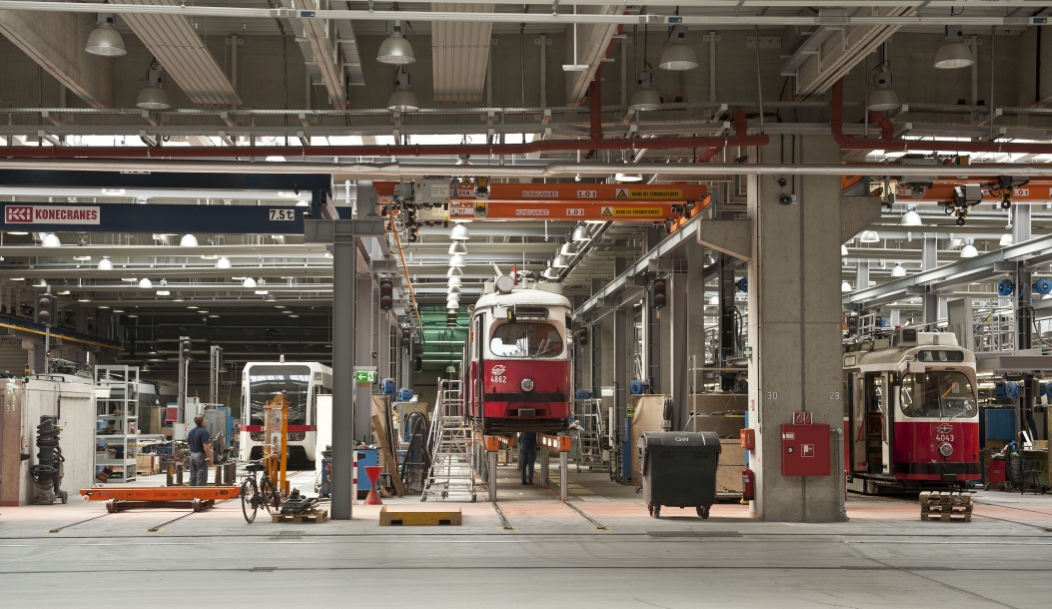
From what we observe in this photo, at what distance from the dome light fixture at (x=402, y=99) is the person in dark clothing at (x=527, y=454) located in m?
12.0

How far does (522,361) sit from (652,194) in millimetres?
4496

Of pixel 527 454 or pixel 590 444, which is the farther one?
pixel 590 444

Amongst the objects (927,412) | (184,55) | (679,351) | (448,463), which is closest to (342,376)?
(184,55)

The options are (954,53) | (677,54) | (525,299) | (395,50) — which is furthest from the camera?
(525,299)

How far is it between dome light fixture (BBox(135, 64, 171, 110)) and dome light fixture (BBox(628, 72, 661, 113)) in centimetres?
683

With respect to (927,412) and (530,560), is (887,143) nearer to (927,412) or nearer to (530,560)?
(927,412)

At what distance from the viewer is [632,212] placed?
929 inches

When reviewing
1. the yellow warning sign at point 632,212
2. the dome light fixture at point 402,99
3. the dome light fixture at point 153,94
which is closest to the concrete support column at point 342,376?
the dome light fixture at point 402,99

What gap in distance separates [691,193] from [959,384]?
22.9ft

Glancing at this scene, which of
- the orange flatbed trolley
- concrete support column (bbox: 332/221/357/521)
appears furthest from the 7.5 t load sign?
the orange flatbed trolley

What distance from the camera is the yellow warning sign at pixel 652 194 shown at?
22438mm

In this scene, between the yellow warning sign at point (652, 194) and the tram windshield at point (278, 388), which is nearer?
the yellow warning sign at point (652, 194)

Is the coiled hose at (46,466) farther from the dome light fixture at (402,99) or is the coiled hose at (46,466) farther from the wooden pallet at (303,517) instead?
the dome light fixture at (402,99)

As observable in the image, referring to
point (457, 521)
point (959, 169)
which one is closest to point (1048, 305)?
point (959, 169)
